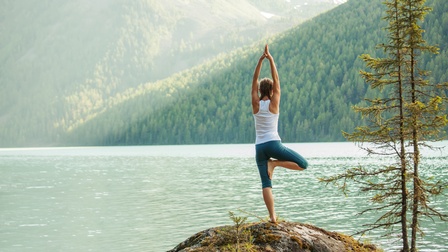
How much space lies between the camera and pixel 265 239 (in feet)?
36.0

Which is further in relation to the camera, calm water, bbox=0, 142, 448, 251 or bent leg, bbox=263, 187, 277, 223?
calm water, bbox=0, 142, 448, 251

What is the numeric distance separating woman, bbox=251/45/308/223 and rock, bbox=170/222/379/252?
0.43 m

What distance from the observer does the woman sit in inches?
455

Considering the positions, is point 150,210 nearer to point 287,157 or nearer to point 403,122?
point 403,122

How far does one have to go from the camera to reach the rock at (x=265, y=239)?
1079cm

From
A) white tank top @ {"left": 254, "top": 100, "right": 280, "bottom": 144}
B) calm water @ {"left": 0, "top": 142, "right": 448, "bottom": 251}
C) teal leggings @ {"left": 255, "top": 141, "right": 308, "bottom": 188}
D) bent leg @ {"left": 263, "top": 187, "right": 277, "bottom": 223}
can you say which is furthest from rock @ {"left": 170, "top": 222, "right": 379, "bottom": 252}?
calm water @ {"left": 0, "top": 142, "right": 448, "bottom": 251}

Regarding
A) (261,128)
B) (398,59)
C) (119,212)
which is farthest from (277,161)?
(119,212)

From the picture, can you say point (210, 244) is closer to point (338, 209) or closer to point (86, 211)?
point (338, 209)

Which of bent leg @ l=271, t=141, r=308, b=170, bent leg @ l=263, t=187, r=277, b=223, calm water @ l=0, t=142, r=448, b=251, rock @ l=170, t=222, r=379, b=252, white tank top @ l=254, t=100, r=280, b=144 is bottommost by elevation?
calm water @ l=0, t=142, r=448, b=251

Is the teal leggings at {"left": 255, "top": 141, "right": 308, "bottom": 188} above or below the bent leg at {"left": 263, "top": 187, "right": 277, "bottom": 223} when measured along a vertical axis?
above

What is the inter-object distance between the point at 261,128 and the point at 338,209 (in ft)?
107

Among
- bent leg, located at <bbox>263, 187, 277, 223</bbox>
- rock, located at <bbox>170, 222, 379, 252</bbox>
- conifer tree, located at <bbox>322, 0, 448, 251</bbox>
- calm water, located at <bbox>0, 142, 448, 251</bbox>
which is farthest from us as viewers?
calm water, located at <bbox>0, 142, 448, 251</bbox>

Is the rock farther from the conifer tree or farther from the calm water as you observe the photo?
the calm water

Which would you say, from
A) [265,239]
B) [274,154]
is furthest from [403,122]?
[265,239]
